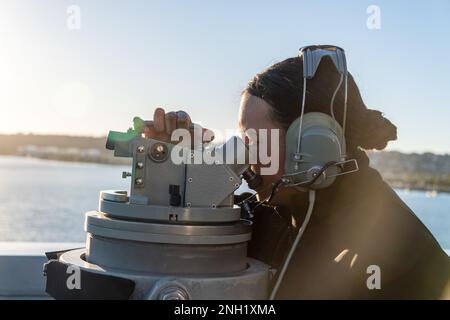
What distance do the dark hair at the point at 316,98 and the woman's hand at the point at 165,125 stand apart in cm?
25

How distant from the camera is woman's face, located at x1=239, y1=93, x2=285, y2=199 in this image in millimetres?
1378

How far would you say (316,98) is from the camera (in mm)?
1349

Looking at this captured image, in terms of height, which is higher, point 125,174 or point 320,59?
point 320,59

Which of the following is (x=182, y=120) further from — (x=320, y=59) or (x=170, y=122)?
(x=320, y=59)

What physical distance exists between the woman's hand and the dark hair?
0.82 feet

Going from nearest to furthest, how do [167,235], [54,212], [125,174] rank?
1. [167,235]
2. [125,174]
3. [54,212]

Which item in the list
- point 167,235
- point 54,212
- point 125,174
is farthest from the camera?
point 54,212

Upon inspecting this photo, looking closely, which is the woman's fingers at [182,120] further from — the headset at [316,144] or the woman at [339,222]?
the headset at [316,144]

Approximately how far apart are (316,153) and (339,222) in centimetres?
24

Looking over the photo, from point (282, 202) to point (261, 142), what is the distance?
0.80 feet

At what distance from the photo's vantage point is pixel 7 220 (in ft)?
15.7

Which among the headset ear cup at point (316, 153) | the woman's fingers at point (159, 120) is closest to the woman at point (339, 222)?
the woman's fingers at point (159, 120)

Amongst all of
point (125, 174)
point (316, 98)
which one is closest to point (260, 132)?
point (316, 98)

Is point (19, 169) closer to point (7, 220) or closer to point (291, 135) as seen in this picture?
point (7, 220)
